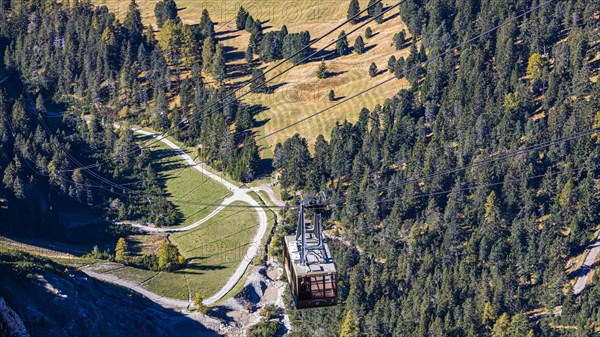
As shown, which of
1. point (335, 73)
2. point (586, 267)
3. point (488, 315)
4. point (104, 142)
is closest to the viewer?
point (488, 315)

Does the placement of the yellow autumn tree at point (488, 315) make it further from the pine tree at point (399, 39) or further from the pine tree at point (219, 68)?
the pine tree at point (219, 68)

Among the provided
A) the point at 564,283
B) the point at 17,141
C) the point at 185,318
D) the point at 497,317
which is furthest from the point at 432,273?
the point at 17,141

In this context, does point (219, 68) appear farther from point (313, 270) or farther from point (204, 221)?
point (313, 270)

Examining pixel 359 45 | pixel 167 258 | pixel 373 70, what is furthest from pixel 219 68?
pixel 167 258

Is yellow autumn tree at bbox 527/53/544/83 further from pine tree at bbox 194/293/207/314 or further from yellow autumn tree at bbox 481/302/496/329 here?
pine tree at bbox 194/293/207/314

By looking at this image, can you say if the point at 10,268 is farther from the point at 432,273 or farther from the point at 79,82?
the point at 79,82

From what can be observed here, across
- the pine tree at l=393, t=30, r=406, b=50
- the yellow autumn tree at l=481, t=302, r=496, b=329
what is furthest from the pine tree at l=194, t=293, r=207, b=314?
the pine tree at l=393, t=30, r=406, b=50
